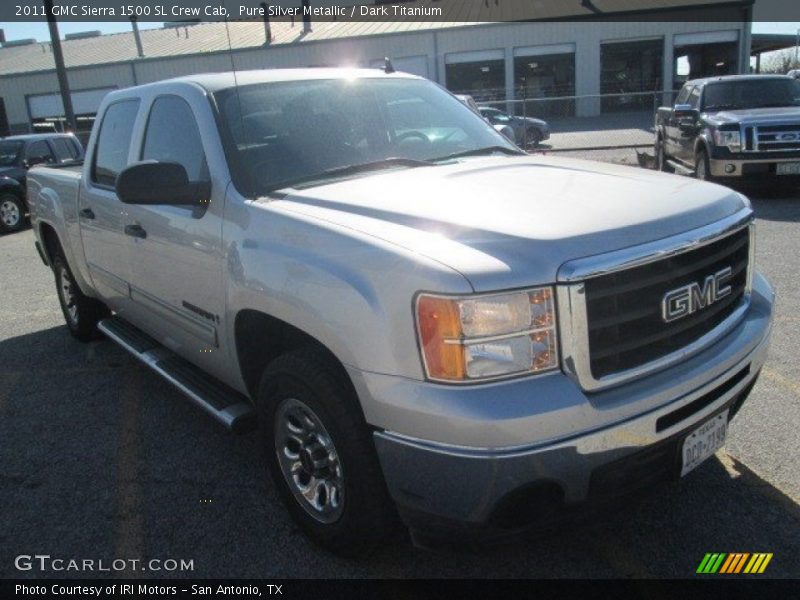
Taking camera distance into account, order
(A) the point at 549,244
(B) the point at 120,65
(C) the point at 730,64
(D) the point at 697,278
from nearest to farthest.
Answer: (A) the point at 549,244 → (D) the point at 697,278 → (C) the point at 730,64 → (B) the point at 120,65

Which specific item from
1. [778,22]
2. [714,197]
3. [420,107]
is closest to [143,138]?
[420,107]

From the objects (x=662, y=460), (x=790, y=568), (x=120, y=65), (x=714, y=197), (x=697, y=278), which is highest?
(x=120, y=65)

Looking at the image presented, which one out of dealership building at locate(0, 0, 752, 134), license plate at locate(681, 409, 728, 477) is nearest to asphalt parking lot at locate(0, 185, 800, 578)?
license plate at locate(681, 409, 728, 477)

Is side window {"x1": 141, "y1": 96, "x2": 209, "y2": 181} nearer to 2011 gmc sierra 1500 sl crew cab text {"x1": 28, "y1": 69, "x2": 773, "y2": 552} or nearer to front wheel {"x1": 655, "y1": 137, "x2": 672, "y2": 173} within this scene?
2011 gmc sierra 1500 sl crew cab text {"x1": 28, "y1": 69, "x2": 773, "y2": 552}

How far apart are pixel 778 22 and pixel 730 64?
16.3 ft

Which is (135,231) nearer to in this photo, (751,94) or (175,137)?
(175,137)

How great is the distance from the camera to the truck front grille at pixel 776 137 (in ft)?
32.9

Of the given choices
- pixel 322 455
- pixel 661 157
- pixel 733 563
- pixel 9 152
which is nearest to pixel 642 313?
pixel 733 563

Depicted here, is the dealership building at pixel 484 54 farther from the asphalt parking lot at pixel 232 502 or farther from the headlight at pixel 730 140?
the asphalt parking lot at pixel 232 502

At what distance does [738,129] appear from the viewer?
1017 cm

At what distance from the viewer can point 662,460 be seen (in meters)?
2.41

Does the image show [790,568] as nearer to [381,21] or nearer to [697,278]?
[697,278]

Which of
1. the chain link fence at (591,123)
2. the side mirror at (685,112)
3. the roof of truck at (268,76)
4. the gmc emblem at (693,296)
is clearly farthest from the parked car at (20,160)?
the gmc emblem at (693,296)

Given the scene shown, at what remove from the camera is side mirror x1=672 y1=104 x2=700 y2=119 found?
11156mm
